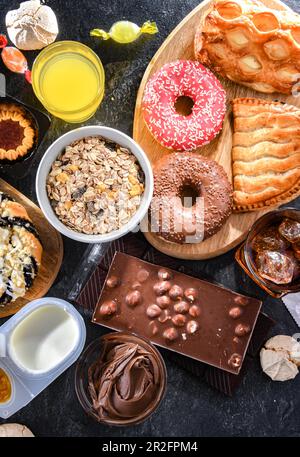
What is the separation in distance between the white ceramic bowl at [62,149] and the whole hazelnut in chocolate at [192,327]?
1.33 ft

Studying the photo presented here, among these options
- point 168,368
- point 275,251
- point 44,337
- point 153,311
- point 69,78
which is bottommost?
point 168,368

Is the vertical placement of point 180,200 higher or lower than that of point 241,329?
higher

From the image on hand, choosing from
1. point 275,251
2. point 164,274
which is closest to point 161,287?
point 164,274

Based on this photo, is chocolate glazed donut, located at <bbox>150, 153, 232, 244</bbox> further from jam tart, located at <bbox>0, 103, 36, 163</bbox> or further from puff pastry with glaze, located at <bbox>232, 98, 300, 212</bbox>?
jam tart, located at <bbox>0, 103, 36, 163</bbox>

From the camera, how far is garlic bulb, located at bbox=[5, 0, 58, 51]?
79.2 inches

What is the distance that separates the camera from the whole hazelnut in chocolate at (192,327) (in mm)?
2020

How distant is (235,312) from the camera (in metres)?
2.02

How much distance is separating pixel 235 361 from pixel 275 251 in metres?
0.39

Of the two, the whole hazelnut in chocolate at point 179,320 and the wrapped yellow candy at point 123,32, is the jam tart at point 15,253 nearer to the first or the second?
the whole hazelnut in chocolate at point 179,320

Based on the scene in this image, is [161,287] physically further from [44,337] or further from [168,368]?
[44,337]

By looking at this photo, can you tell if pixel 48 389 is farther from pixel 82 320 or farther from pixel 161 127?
pixel 161 127

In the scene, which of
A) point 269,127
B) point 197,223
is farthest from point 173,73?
point 197,223

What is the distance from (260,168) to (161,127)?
360 mm

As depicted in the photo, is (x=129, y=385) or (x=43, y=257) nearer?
(x=129, y=385)
